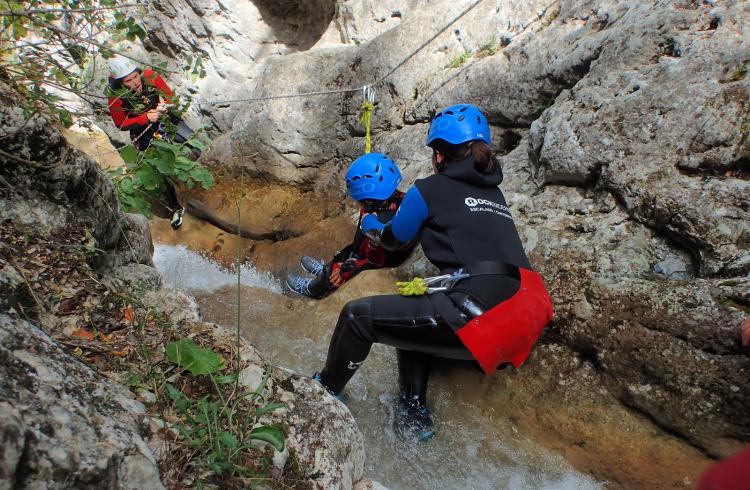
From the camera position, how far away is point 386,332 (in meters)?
2.71

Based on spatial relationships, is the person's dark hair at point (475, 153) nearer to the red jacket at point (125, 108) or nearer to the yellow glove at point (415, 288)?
the yellow glove at point (415, 288)

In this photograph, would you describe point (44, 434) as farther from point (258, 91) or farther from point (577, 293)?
point (258, 91)

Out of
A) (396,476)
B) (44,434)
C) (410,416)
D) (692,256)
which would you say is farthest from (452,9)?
(44,434)

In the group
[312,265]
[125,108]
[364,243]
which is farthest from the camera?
[312,265]

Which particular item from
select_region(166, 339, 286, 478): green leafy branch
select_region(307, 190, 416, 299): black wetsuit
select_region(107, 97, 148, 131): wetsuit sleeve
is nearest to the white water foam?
select_region(307, 190, 416, 299): black wetsuit

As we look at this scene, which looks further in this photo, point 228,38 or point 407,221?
point 228,38

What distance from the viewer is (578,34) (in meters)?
4.53

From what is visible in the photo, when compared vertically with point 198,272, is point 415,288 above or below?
above

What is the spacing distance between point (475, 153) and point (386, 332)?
118 centimetres

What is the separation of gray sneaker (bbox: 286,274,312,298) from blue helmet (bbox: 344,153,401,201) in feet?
4.19

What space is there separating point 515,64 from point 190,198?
497cm

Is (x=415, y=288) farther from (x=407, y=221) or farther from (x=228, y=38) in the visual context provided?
(x=228, y=38)

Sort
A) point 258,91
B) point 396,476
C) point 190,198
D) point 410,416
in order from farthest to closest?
point 258,91 → point 190,198 → point 410,416 → point 396,476

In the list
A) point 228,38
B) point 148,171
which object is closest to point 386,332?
point 148,171
